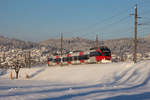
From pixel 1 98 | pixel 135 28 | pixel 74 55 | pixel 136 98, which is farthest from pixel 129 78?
pixel 74 55

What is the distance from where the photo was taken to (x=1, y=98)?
1131 centimetres

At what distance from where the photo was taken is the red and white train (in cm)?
4339

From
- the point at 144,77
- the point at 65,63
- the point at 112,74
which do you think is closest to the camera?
the point at 144,77

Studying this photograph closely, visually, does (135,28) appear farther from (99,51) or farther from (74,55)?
(74,55)

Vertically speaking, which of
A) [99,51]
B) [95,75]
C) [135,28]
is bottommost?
[95,75]

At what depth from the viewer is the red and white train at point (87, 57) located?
43.4 m

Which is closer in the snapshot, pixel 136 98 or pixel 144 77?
pixel 136 98

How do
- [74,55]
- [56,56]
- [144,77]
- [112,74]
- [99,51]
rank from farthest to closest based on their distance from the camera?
[56,56] < [74,55] < [99,51] < [112,74] < [144,77]

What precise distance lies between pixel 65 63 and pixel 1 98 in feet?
144

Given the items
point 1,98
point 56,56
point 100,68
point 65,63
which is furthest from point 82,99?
point 56,56

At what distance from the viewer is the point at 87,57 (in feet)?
153

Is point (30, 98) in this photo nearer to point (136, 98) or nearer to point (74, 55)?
point (136, 98)

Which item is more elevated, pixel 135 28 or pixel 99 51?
pixel 135 28

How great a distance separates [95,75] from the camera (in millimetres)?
30422
